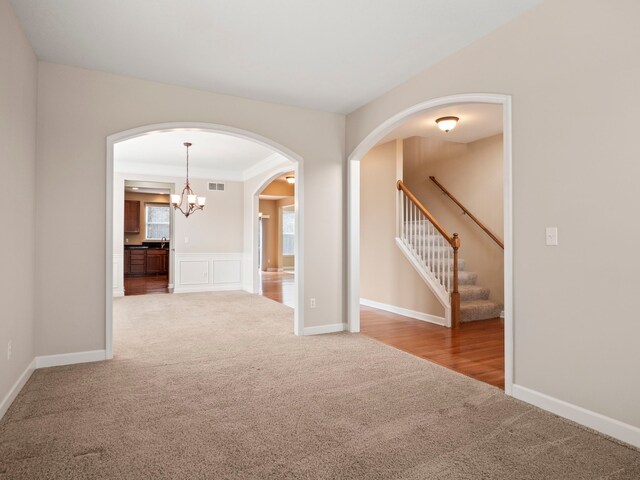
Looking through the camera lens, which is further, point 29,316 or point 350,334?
point 350,334

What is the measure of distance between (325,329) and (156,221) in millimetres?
10564

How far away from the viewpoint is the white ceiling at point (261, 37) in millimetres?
2730

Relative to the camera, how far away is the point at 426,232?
599cm

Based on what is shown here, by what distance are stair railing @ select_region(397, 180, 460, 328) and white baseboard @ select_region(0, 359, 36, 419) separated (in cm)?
461

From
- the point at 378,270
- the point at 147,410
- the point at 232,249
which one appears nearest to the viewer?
the point at 147,410

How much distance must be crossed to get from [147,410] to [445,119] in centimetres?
460

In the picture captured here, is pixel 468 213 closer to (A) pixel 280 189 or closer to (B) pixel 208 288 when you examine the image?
(B) pixel 208 288

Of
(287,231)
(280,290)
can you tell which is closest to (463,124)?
(280,290)

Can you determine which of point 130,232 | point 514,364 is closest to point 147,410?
point 514,364

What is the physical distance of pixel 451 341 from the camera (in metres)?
4.40

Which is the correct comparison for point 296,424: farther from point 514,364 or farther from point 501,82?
point 501,82

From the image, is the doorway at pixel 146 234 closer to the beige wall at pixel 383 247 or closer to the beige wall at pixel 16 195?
the beige wall at pixel 383 247

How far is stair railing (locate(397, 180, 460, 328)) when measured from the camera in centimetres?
543

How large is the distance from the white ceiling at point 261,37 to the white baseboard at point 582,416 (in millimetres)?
2674
